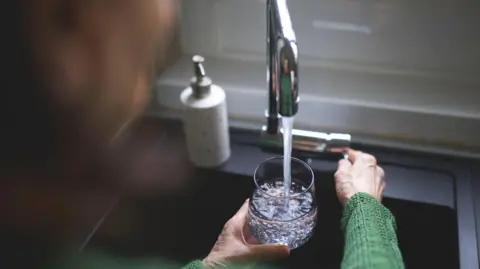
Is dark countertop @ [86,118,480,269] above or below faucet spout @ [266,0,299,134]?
below

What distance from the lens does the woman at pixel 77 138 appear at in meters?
0.74

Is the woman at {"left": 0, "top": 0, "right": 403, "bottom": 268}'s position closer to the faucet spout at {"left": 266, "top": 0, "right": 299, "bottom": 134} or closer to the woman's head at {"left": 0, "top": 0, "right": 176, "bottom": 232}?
the woman's head at {"left": 0, "top": 0, "right": 176, "bottom": 232}

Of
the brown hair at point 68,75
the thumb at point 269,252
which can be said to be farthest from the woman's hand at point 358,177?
the brown hair at point 68,75

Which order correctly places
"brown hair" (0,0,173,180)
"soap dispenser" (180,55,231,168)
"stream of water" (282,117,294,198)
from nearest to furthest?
Answer: "brown hair" (0,0,173,180) < "stream of water" (282,117,294,198) < "soap dispenser" (180,55,231,168)

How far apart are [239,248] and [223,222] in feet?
0.53

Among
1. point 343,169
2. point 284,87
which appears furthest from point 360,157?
point 284,87

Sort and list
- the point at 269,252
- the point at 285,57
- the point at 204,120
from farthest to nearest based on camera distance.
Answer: the point at 204,120 → the point at 269,252 → the point at 285,57

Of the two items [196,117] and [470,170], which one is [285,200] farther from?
[470,170]

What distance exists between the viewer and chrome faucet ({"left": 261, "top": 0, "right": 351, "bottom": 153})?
2.56 feet

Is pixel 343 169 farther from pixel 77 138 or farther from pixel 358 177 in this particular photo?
pixel 77 138

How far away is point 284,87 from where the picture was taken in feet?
2.60

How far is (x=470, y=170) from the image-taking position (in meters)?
1.03

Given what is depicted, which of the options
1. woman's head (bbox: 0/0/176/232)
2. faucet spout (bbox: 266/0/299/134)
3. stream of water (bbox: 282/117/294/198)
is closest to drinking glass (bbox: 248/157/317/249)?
stream of water (bbox: 282/117/294/198)

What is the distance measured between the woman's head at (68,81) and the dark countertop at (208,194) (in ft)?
0.35
